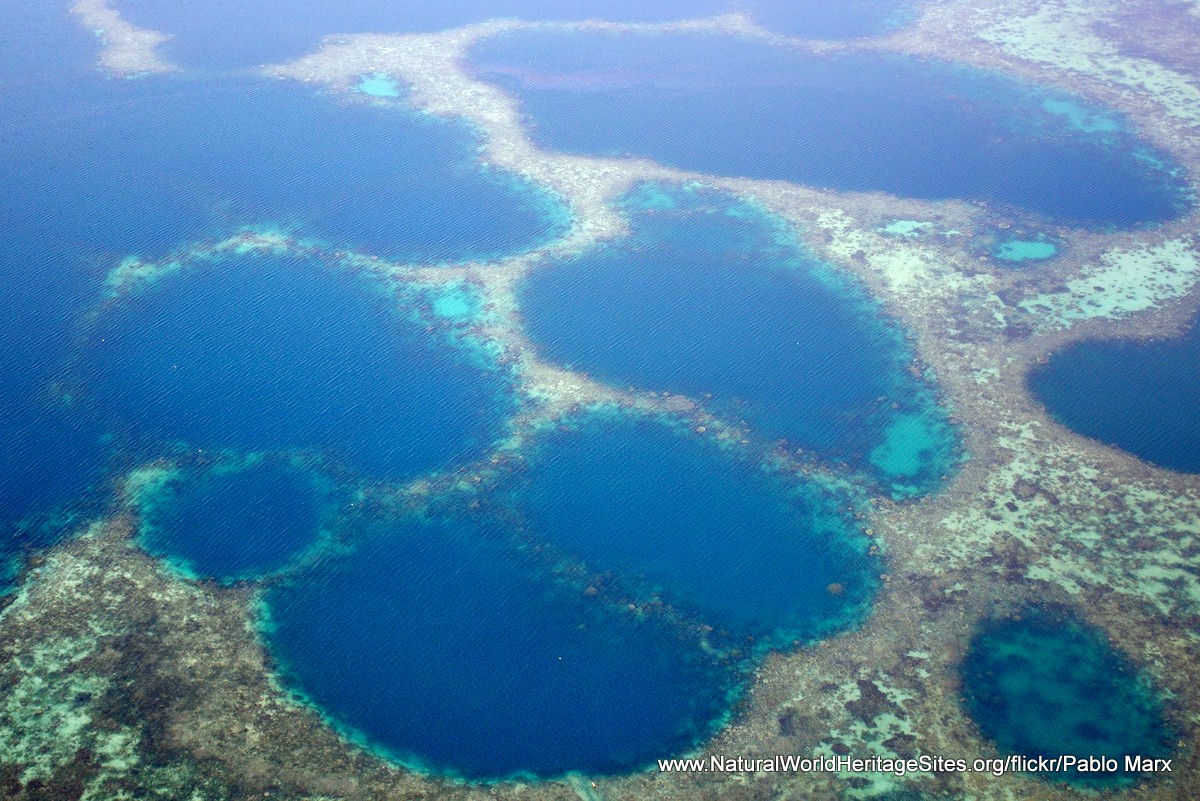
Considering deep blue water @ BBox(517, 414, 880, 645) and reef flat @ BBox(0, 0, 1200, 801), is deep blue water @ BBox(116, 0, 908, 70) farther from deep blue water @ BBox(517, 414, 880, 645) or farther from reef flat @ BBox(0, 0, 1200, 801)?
deep blue water @ BBox(517, 414, 880, 645)

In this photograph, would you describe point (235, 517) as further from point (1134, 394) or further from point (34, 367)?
point (1134, 394)

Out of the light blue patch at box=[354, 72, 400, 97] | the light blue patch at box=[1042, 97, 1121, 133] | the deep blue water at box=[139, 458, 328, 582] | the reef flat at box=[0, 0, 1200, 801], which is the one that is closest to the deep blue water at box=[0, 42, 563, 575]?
the light blue patch at box=[354, 72, 400, 97]

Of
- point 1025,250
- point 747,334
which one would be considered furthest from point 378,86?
point 1025,250

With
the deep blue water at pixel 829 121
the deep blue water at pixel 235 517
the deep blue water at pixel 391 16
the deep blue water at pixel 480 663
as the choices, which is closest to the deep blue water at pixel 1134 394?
the deep blue water at pixel 829 121

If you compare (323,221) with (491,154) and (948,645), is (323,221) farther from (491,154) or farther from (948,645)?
(948,645)

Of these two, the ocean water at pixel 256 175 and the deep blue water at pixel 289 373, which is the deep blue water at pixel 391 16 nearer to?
the ocean water at pixel 256 175

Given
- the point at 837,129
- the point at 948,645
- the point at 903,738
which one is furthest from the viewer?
the point at 837,129

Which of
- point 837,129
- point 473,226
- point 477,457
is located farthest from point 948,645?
point 837,129
